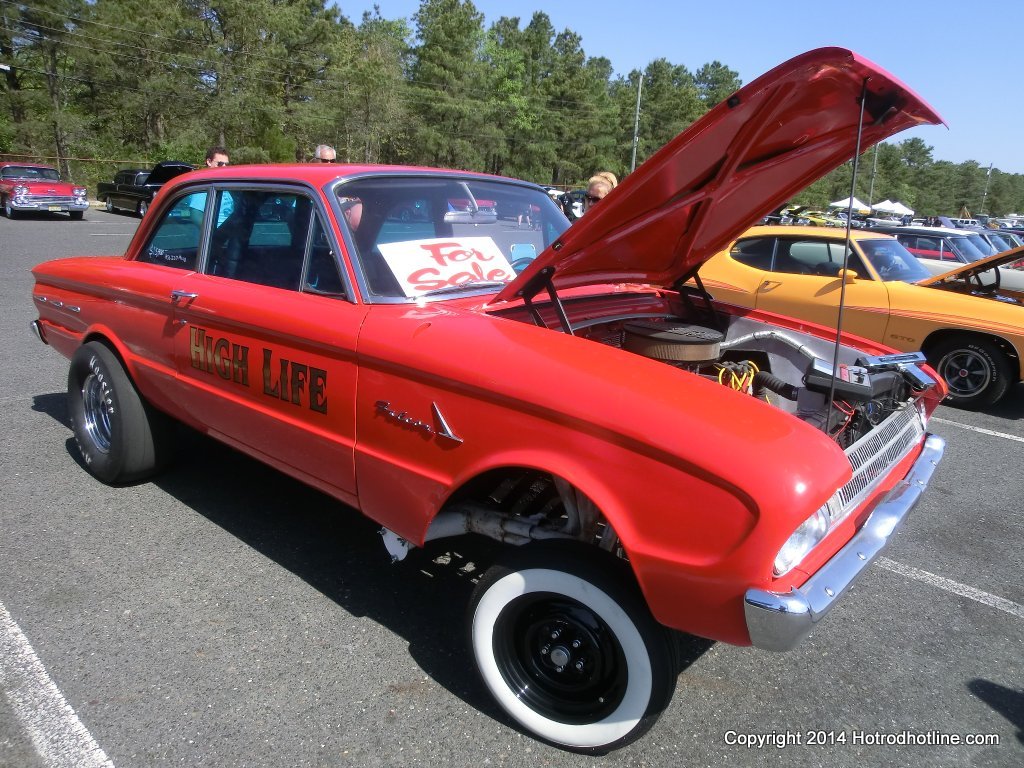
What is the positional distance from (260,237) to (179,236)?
76cm

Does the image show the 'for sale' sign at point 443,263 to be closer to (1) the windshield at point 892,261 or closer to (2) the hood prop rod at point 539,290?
(2) the hood prop rod at point 539,290

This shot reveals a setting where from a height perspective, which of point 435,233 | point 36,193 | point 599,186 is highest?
point 599,186

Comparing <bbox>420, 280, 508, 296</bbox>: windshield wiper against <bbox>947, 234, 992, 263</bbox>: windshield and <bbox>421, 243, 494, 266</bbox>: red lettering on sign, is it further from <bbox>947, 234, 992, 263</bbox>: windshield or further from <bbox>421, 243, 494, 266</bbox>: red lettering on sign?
<bbox>947, 234, 992, 263</bbox>: windshield

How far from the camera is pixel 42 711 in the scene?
2.18 m

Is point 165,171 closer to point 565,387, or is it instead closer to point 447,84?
point 565,387

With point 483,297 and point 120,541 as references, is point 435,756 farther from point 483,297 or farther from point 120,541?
point 120,541

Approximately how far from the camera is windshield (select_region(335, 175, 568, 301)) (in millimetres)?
2664

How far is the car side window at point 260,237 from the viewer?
2.85 metres

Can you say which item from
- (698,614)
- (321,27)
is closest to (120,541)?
(698,614)

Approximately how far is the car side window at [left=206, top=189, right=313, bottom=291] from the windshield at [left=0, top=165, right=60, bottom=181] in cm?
2136

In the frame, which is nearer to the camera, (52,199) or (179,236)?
(179,236)

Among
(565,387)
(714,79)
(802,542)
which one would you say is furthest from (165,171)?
(714,79)

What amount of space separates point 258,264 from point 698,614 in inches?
91.4

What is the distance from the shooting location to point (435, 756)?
Result: 82.2 inches
